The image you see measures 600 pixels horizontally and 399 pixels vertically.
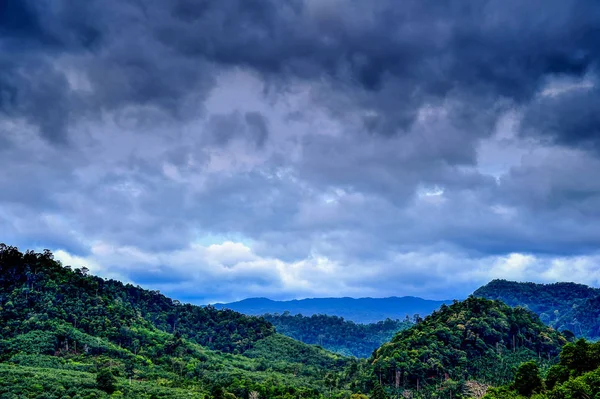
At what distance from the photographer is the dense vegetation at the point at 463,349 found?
110750 millimetres

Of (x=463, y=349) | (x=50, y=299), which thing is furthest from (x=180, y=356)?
(x=463, y=349)

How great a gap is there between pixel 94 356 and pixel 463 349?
91792mm

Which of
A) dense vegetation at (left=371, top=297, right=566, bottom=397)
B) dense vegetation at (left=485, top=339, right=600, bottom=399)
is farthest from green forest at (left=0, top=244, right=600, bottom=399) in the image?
dense vegetation at (left=485, top=339, right=600, bottom=399)

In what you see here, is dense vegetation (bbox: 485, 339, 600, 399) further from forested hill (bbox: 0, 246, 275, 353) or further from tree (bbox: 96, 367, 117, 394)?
forested hill (bbox: 0, 246, 275, 353)

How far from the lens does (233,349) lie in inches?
7623

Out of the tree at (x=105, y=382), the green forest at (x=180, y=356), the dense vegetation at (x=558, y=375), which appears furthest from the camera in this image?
the green forest at (x=180, y=356)

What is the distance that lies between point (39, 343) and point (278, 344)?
9874cm

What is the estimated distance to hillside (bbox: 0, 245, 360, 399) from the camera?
91.2m

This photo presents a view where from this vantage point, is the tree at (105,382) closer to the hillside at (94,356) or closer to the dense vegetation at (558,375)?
the hillside at (94,356)

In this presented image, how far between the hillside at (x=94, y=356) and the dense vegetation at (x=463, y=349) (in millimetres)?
12648

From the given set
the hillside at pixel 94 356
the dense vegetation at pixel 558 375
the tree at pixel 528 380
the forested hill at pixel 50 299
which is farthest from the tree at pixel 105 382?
the tree at pixel 528 380

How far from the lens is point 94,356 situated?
122375 mm

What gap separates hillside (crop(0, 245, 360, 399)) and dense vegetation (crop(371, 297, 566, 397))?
12.6 meters

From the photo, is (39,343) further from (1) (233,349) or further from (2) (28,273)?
(1) (233,349)
